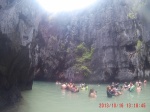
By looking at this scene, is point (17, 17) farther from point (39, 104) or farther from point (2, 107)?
point (39, 104)

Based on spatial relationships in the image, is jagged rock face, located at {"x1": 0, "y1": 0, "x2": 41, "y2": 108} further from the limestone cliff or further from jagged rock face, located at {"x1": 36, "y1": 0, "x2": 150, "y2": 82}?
jagged rock face, located at {"x1": 36, "y1": 0, "x2": 150, "y2": 82}

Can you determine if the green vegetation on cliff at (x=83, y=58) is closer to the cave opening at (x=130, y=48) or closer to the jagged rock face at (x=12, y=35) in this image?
the cave opening at (x=130, y=48)

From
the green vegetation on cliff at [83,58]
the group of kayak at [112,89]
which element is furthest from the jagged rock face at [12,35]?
the green vegetation on cliff at [83,58]

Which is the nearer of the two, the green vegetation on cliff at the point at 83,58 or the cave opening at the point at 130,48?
the cave opening at the point at 130,48

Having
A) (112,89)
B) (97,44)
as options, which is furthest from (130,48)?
(112,89)

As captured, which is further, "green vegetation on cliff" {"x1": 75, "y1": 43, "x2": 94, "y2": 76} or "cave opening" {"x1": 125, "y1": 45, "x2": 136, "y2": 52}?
"green vegetation on cliff" {"x1": 75, "y1": 43, "x2": 94, "y2": 76}

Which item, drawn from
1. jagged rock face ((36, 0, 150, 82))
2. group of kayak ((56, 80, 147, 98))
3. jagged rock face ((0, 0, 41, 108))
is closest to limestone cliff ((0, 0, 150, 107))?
jagged rock face ((36, 0, 150, 82))

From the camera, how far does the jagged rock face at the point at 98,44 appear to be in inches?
1404

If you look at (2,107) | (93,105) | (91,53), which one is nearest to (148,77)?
(91,53)

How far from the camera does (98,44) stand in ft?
121

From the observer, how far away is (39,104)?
58.9 ft

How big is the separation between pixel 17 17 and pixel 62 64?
2431cm

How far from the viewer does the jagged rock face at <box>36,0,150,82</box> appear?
3566cm

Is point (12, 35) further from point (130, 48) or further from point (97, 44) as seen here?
point (130, 48)
